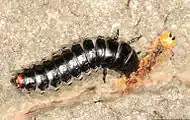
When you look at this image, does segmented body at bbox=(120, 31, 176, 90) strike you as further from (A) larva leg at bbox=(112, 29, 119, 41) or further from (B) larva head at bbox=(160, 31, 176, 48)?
(A) larva leg at bbox=(112, 29, 119, 41)

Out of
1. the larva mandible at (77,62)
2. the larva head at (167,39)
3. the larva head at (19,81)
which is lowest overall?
the larva head at (19,81)

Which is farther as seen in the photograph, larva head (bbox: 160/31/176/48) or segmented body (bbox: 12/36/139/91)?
larva head (bbox: 160/31/176/48)

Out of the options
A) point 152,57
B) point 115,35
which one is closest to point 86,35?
point 115,35

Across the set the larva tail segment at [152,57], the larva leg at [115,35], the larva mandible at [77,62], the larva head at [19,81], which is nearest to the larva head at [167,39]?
the larva tail segment at [152,57]

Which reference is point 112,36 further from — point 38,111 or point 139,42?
point 38,111

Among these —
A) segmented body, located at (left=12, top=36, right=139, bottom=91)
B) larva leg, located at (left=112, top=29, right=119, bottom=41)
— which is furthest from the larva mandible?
larva leg, located at (left=112, top=29, right=119, bottom=41)

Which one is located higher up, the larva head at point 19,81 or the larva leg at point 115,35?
the larva leg at point 115,35

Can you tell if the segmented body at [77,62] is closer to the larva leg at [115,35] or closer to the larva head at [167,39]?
the larva leg at [115,35]

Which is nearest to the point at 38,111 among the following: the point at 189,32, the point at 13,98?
the point at 13,98
